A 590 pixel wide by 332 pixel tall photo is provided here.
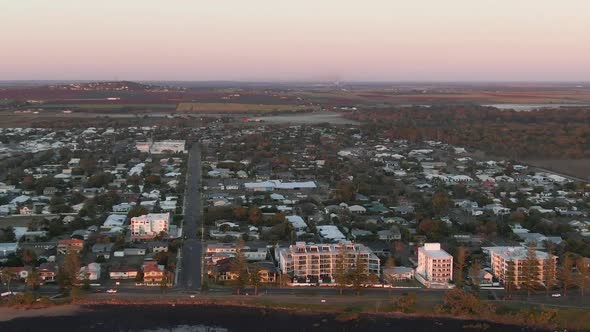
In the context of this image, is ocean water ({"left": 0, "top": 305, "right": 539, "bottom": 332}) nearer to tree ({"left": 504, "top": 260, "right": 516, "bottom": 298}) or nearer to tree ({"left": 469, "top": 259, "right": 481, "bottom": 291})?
tree ({"left": 469, "top": 259, "right": 481, "bottom": 291})

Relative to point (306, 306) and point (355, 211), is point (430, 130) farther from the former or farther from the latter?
point (306, 306)

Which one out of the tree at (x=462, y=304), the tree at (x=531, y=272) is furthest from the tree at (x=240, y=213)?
the tree at (x=531, y=272)

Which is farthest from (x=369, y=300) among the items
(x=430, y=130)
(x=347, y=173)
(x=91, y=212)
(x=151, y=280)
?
(x=430, y=130)

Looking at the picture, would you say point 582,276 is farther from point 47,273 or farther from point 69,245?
point 69,245

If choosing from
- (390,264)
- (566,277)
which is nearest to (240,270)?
(390,264)

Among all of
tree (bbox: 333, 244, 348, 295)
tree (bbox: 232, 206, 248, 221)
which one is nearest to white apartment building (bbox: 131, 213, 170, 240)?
tree (bbox: 232, 206, 248, 221)

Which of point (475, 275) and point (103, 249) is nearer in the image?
point (475, 275)

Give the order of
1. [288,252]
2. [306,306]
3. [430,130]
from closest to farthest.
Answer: [306,306], [288,252], [430,130]
